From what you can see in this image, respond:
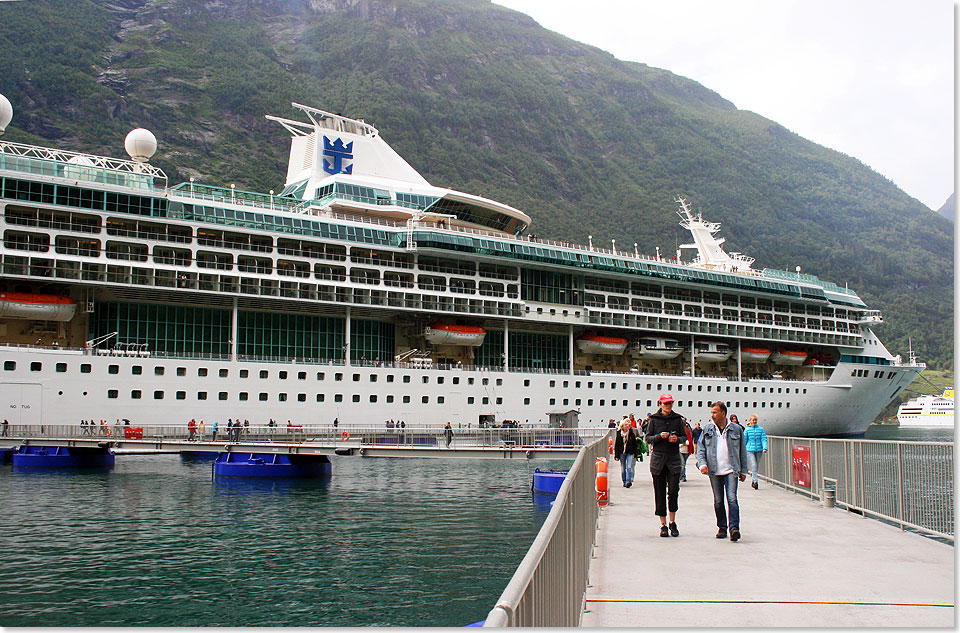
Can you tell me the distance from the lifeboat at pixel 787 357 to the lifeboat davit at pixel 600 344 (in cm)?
1382

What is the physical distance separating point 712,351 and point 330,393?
2798 centimetres

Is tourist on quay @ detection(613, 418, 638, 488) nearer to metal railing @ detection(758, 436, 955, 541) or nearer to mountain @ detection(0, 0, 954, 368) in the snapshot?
metal railing @ detection(758, 436, 955, 541)

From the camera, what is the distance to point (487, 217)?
1997 inches

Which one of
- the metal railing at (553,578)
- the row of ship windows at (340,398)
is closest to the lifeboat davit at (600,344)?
the row of ship windows at (340,398)

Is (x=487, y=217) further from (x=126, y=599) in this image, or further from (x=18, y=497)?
(x=126, y=599)

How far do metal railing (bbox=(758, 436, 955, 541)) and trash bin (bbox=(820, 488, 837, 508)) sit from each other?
71 millimetres

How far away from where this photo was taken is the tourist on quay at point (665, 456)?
34.6 ft

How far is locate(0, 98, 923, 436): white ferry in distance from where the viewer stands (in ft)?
120

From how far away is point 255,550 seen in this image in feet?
59.1

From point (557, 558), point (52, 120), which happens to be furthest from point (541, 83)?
point (557, 558)

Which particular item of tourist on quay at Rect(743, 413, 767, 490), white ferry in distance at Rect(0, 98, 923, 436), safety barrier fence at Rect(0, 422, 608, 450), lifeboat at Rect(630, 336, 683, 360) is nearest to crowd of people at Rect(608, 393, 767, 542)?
tourist on quay at Rect(743, 413, 767, 490)

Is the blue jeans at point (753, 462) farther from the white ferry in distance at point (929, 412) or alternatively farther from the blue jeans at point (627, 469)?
the white ferry in distance at point (929, 412)

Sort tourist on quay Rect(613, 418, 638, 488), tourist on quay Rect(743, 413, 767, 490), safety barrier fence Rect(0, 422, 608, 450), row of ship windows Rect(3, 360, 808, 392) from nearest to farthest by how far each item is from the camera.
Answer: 1. tourist on quay Rect(743, 413, 767, 490)
2. tourist on quay Rect(613, 418, 638, 488)
3. safety barrier fence Rect(0, 422, 608, 450)
4. row of ship windows Rect(3, 360, 808, 392)

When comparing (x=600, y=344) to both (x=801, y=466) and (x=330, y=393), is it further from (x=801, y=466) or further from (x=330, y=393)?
(x=801, y=466)
